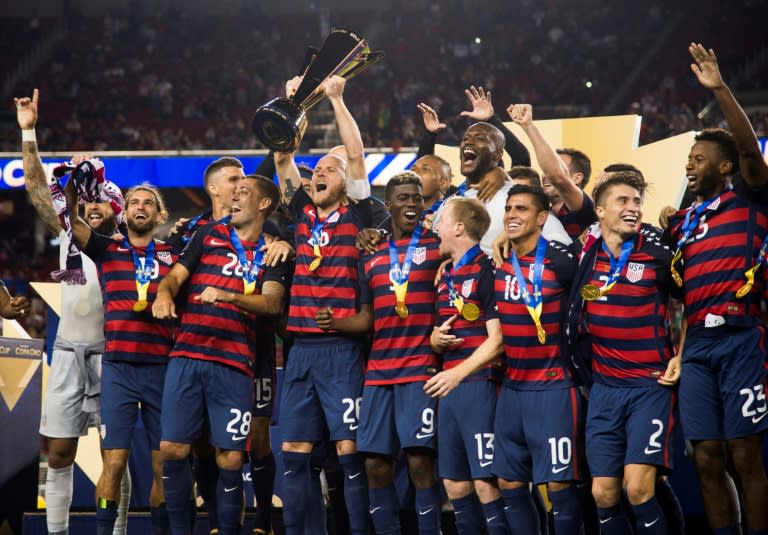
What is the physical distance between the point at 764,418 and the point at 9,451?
5.14m

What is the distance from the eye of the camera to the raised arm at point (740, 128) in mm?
4484

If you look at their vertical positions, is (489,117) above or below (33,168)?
above

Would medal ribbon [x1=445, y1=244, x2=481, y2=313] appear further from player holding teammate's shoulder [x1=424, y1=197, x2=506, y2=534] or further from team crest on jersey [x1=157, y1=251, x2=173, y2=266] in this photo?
team crest on jersey [x1=157, y1=251, x2=173, y2=266]

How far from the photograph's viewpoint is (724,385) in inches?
179

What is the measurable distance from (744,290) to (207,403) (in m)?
2.89

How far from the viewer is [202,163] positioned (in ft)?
45.5

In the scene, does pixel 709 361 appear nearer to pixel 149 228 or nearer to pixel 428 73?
pixel 149 228

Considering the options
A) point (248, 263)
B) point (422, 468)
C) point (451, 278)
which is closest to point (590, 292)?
point (451, 278)

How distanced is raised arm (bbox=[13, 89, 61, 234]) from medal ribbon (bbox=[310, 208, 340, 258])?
5.82 ft

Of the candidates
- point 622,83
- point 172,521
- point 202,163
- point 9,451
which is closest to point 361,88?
point 622,83

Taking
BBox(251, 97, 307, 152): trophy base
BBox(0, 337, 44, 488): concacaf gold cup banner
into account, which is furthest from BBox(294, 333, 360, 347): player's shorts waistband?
BBox(0, 337, 44, 488): concacaf gold cup banner

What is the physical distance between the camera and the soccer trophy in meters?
5.85

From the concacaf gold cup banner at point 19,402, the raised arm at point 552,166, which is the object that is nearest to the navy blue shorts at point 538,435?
the raised arm at point 552,166

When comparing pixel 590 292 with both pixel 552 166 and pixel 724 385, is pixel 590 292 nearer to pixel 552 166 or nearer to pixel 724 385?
pixel 724 385
